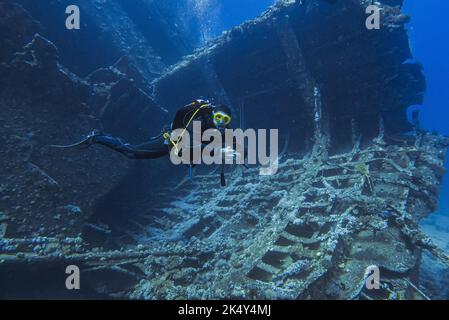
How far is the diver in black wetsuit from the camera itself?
403 centimetres

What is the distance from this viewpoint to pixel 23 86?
6.55m

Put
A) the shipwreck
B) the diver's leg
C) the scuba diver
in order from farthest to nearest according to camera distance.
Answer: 1. the diver's leg
2. the shipwreck
3. the scuba diver

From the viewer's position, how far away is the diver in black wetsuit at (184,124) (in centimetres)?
403

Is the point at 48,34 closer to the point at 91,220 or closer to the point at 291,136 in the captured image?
the point at 91,220

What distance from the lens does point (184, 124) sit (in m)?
4.35

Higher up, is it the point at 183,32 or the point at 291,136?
the point at 183,32

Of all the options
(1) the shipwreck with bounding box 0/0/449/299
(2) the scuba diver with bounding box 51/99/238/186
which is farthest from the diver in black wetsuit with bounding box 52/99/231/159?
(1) the shipwreck with bounding box 0/0/449/299

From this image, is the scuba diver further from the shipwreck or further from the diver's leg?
the shipwreck

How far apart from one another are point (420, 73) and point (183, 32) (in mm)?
12163

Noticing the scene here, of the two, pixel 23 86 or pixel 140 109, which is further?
pixel 140 109

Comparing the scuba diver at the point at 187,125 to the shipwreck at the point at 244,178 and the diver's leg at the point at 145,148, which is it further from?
the shipwreck at the point at 244,178

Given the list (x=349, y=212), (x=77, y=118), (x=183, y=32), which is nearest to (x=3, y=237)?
(x=77, y=118)

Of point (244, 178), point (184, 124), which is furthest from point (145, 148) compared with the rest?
point (244, 178)

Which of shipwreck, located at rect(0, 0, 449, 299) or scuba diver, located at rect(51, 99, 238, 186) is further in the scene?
shipwreck, located at rect(0, 0, 449, 299)
